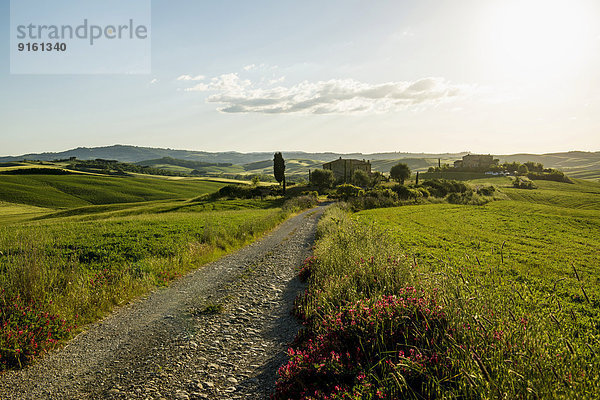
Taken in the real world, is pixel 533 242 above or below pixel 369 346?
below

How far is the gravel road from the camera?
570cm

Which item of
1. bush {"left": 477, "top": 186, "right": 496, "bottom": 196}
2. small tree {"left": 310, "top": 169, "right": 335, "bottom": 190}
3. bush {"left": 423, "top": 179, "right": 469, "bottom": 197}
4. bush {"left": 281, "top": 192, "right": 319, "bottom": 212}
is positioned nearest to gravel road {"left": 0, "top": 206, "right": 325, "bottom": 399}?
bush {"left": 281, "top": 192, "right": 319, "bottom": 212}

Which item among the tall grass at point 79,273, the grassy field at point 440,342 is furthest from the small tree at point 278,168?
the grassy field at point 440,342

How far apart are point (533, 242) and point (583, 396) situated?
26.3 metres

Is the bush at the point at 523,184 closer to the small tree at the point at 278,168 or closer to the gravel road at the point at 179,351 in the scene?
the small tree at the point at 278,168

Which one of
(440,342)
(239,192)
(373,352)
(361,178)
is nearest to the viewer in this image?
(440,342)

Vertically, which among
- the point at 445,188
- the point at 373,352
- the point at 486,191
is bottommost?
the point at 373,352

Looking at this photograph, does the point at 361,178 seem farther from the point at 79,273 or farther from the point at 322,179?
the point at 79,273

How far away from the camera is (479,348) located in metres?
4.17

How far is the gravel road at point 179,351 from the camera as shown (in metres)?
5.70

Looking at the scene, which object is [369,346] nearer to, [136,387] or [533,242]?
[136,387]

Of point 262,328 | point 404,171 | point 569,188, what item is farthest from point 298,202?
point 569,188

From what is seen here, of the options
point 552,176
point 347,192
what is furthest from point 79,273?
point 552,176

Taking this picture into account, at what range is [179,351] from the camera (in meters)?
7.08
